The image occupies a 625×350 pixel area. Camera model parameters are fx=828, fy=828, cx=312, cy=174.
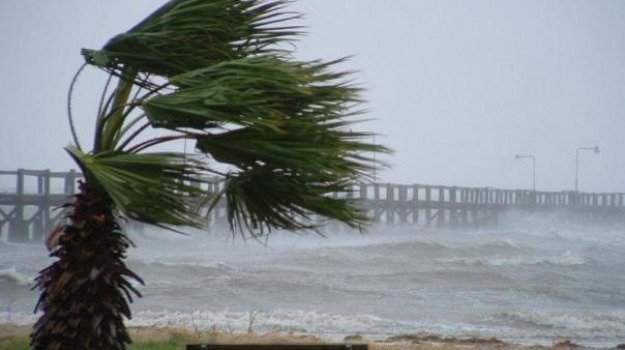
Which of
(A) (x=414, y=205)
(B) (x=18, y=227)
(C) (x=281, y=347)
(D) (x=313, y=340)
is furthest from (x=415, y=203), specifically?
(C) (x=281, y=347)

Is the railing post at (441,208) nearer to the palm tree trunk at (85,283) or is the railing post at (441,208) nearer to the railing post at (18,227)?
the railing post at (18,227)

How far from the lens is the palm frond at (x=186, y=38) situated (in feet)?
18.7

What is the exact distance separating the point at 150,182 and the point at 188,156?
15.3 inches

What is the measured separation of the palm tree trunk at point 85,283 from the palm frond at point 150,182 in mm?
330

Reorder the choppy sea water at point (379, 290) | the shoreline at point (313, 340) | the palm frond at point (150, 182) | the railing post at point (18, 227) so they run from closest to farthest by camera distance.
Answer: the palm frond at point (150, 182), the shoreline at point (313, 340), the choppy sea water at point (379, 290), the railing post at point (18, 227)

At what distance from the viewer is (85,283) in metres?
5.62

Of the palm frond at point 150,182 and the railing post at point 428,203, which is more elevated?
the palm frond at point 150,182

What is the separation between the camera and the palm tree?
532 cm

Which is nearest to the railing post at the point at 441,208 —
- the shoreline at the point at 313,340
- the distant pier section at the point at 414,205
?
the distant pier section at the point at 414,205

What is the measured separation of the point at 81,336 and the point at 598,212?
89.8 meters

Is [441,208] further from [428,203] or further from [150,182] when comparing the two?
[150,182]

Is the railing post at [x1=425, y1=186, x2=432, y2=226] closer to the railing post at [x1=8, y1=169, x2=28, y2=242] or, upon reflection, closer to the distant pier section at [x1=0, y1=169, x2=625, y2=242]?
the distant pier section at [x1=0, y1=169, x2=625, y2=242]

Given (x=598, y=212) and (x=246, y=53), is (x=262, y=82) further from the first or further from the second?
(x=598, y=212)

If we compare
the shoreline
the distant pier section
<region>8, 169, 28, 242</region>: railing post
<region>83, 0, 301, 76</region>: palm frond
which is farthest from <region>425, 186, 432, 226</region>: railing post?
<region>83, 0, 301, 76</region>: palm frond
